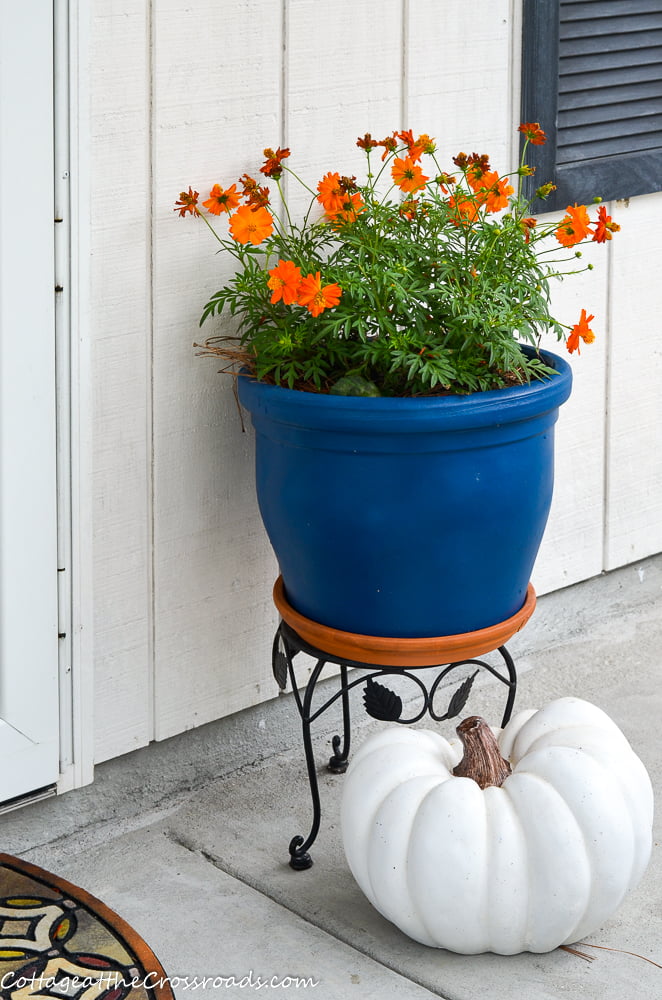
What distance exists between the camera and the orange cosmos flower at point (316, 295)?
172 cm

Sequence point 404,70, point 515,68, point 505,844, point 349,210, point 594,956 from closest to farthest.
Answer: point 505,844 → point 594,956 → point 349,210 → point 404,70 → point 515,68

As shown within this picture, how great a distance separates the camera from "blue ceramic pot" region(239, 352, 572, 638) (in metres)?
1.73

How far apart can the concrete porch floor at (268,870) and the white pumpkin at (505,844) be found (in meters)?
0.06

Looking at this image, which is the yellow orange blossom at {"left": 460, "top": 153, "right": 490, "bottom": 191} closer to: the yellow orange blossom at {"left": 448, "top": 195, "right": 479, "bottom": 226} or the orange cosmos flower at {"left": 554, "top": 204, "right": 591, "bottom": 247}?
the yellow orange blossom at {"left": 448, "top": 195, "right": 479, "bottom": 226}

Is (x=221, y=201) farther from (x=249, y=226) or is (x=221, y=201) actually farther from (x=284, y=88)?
(x=284, y=88)

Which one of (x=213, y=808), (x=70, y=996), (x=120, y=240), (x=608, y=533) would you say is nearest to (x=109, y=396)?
(x=120, y=240)

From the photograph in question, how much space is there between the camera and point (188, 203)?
1871 mm

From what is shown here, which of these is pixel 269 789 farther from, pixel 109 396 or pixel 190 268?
pixel 190 268

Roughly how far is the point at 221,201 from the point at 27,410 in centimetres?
42

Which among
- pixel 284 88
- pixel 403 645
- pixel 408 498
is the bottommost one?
pixel 403 645

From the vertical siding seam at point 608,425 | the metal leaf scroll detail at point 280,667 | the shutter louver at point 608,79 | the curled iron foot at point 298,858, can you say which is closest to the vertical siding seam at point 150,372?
the metal leaf scroll detail at point 280,667

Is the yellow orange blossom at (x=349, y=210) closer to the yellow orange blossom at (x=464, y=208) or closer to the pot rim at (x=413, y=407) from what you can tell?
the yellow orange blossom at (x=464, y=208)

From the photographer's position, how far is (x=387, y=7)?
2186 mm

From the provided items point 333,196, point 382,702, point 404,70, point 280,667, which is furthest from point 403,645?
point 404,70
